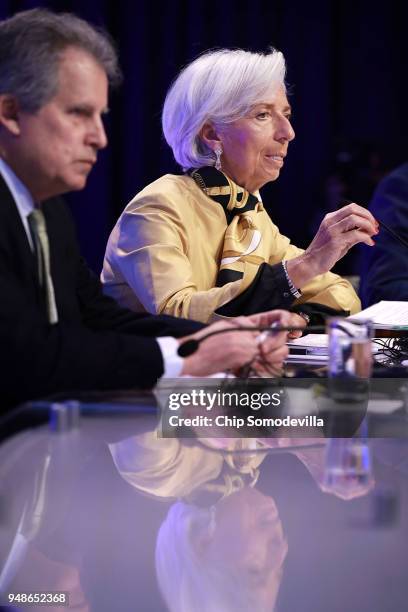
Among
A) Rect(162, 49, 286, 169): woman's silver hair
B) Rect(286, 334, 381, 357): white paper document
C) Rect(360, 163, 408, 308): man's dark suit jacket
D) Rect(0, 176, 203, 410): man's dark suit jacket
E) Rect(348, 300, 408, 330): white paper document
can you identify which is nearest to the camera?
Rect(0, 176, 203, 410): man's dark suit jacket

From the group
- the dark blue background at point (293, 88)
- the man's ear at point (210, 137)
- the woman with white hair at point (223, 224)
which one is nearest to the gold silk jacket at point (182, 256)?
the woman with white hair at point (223, 224)

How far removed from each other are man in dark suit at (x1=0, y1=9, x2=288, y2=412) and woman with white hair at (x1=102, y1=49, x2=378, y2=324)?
704 mm

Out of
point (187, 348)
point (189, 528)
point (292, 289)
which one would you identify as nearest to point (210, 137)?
point (292, 289)

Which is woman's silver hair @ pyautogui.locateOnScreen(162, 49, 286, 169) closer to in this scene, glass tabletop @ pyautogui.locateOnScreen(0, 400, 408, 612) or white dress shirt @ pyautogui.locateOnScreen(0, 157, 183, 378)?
white dress shirt @ pyautogui.locateOnScreen(0, 157, 183, 378)

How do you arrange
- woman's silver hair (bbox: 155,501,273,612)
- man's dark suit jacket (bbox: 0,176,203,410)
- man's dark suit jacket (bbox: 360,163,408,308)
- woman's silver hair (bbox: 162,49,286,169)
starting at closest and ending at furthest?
woman's silver hair (bbox: 155,501,273,612) < man's dark suit jacket (bbox: 0,176,203,410) < woman's silver hair (bbox: 162,49,286,169) < man's dark suit jacket (bbox: 360,163,408,308)

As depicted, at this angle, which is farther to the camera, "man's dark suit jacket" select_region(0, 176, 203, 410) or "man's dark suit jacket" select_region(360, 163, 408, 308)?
"man's dark suit jacket" select_region(360, 163, 408, 308)

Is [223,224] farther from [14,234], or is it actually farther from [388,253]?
[14,234]

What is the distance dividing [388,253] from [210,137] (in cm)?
81

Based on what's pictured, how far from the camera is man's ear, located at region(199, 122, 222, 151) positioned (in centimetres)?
257

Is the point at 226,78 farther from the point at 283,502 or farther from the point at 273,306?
the point at 283,502

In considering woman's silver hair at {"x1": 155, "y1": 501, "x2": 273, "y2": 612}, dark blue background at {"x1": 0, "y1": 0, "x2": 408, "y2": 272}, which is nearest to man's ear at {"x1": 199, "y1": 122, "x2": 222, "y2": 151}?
woman's silver hair at {"x1": 155, "y1": 501, "x2": 273, "y2": 612}

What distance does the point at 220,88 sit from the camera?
247 centimetres

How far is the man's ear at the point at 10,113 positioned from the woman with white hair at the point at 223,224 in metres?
0.83

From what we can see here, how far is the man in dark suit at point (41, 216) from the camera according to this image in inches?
55.3
